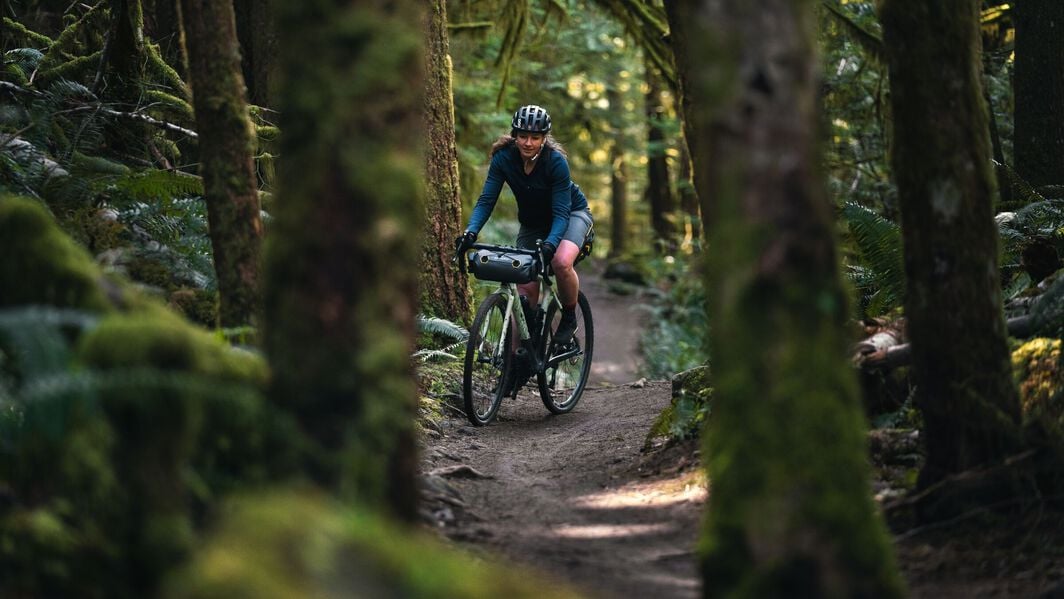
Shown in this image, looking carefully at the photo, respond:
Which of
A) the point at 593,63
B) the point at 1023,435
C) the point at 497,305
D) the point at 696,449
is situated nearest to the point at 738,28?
the point at 1023,435

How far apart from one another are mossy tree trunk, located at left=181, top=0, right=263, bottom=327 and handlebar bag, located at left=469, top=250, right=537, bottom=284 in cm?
370

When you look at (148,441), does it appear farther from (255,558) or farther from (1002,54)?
(1002,54)

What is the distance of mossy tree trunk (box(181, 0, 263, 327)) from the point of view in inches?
204

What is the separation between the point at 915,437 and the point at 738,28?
Answer: 356 cm

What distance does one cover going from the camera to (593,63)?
23625 mm

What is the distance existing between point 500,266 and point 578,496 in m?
2.83

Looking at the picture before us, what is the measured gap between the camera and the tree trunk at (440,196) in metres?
10.7

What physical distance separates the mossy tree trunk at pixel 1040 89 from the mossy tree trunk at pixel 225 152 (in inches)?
296

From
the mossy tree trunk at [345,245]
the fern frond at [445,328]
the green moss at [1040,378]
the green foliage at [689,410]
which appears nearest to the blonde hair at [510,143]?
the fern frond at [445,328]

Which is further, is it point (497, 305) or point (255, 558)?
point (497, 305)

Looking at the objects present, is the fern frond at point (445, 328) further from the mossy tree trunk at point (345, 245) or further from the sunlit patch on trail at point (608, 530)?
the mossy tree trunk at point (345, 245)

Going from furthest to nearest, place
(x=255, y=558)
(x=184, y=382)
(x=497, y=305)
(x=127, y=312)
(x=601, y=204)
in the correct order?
(x=601, y=204) → (x=497, y=305) → (x=127, y=312) → (x=184, y=382) → (x=255, y=558)

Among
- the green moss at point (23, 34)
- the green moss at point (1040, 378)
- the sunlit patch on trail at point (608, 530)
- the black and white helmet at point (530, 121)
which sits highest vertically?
the green moss at point (23, 34)

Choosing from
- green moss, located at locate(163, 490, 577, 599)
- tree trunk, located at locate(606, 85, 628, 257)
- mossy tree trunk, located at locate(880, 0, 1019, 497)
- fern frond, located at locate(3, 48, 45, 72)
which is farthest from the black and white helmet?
tree trunk, located at locate(606, 85, 628, 257)
